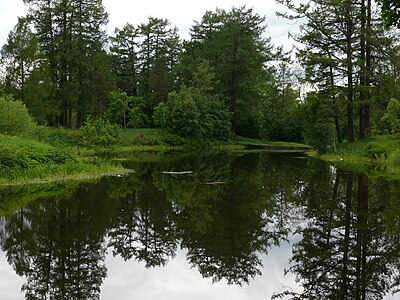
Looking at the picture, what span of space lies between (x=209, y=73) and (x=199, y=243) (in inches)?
1643

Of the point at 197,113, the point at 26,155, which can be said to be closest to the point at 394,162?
the point at 26,155

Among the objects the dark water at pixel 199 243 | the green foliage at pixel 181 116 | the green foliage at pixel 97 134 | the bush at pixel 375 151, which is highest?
the green foliage at pixel 181 116

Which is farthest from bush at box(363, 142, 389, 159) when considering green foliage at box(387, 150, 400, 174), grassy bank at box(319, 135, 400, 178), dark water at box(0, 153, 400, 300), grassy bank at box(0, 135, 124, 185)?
grassy bank at box(0, 135, 124, 185)

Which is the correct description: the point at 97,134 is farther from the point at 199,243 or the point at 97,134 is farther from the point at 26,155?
the point at 199,243

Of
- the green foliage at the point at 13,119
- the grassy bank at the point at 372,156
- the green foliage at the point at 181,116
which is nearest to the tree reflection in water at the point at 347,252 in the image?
the grassy bank at the point at 372,156

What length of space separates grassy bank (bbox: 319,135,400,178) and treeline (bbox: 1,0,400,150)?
1.34m

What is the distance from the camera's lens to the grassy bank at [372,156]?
66.3ft

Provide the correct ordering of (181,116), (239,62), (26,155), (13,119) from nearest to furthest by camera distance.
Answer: (26,155) → (13,119) → (181,116) → (239,62)

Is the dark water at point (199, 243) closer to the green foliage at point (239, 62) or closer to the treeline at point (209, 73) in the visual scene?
the treeline at point (209, 73)

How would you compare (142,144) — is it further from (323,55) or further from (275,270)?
(275,270)

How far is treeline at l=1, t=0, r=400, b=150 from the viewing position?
95.8 feet

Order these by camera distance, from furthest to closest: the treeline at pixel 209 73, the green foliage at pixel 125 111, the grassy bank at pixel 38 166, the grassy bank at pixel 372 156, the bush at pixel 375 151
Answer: the green foliage at pixel 125 111 < the treeline at pixel 209 73 < the bush at pixel 375 151 < the grassy bank at pixel 372 156 < the grassy bank at pixel 38 166

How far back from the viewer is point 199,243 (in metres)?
8.04

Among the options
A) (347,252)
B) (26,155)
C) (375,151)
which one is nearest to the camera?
(347,252)
